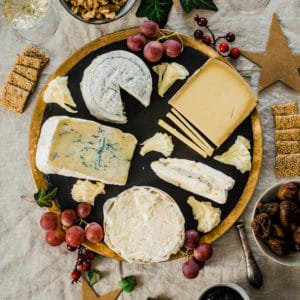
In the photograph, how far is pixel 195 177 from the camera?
151 centimetres

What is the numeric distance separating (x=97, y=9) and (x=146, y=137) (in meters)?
0.39

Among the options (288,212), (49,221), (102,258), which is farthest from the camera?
(102,258)

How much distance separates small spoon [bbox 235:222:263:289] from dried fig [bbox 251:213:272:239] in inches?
5.7

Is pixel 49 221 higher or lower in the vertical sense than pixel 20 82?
lower

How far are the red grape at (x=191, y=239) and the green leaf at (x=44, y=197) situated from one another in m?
0.38

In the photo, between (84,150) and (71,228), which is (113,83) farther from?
(71,228)

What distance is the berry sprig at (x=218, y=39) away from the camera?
157cm

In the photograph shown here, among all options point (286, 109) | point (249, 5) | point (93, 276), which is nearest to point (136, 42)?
point (249, 5)

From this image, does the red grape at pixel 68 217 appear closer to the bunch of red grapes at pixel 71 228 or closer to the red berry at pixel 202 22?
the bunch of red grapes at pixel 71 228

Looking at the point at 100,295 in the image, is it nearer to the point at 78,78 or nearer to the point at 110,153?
the point at 110,153

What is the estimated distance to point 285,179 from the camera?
1569 millimetres

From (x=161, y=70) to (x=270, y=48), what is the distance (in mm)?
331

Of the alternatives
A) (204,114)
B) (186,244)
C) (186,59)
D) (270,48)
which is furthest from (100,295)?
(270,48)

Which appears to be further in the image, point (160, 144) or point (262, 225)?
point (160, 144)
